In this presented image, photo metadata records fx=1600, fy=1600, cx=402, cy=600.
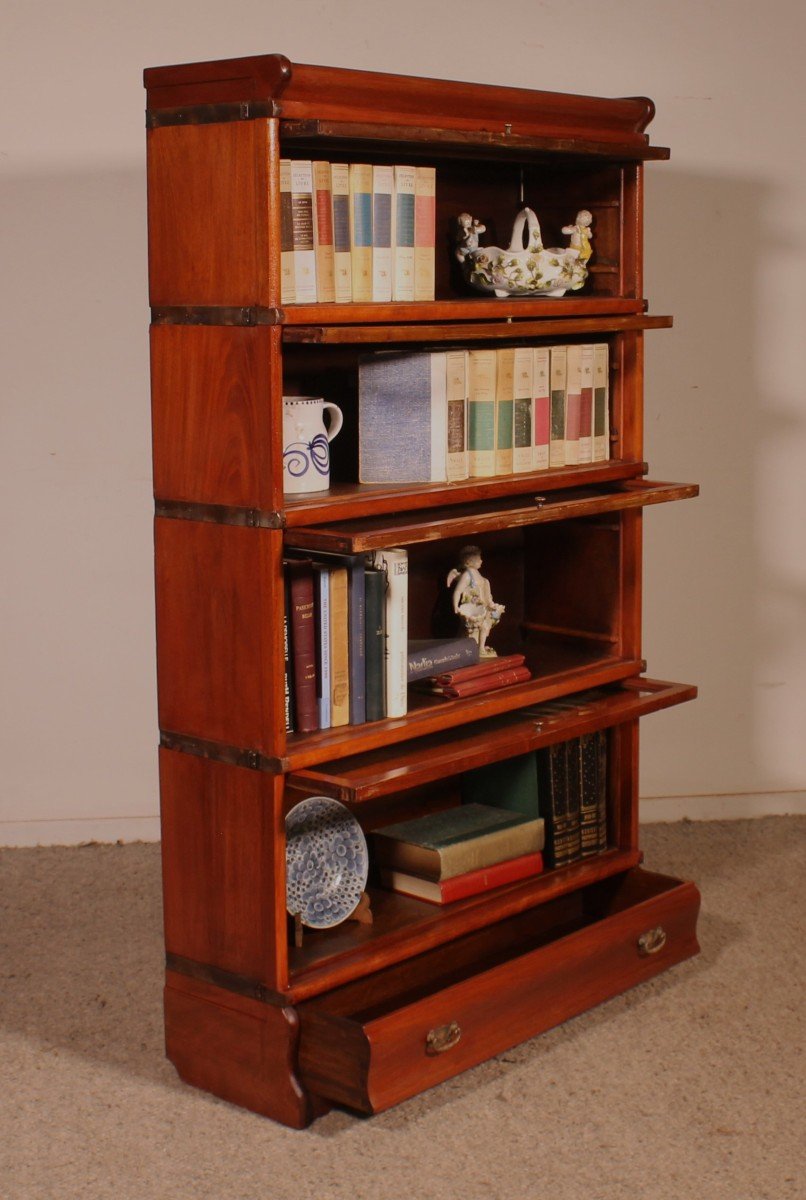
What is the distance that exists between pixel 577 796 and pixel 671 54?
69.3 inches

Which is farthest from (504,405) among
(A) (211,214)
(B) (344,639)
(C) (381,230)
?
(A) (211,214)

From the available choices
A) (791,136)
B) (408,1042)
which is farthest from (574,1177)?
(791,136)

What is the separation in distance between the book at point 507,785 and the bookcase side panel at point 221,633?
2.39 ft

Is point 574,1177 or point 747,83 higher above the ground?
point 747,83

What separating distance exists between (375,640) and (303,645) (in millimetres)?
145

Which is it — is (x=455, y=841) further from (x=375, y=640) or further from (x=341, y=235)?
(x=341, y=235)

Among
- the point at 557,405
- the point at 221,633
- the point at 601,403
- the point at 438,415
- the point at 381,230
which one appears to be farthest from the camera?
the point at 601,403

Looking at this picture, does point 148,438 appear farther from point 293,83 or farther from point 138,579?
point 293,83

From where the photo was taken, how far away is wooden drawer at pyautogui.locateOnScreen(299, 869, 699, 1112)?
7.97ft

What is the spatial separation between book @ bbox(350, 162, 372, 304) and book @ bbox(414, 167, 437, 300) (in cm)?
10

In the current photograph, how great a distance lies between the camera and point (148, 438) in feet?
12.0

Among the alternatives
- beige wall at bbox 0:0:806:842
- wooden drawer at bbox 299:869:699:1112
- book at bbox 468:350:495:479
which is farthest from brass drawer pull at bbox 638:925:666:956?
beige wall at bbox 0:0:806:842

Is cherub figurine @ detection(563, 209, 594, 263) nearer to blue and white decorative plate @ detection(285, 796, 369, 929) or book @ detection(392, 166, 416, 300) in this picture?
book @ detection(392, 166, 416, 300)

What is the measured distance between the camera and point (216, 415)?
2395 millimetres
